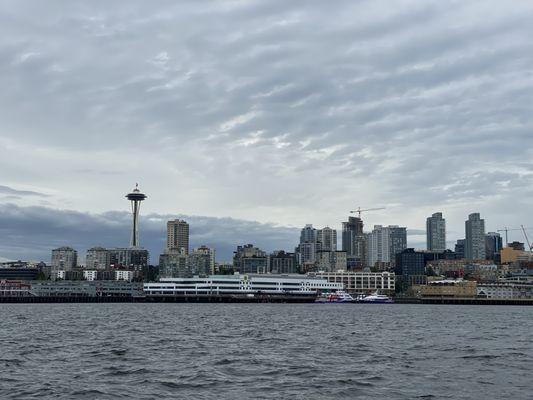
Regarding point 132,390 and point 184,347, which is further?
point 184,347

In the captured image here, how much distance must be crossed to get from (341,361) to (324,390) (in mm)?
12633

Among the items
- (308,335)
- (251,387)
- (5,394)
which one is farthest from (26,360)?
(308,335)

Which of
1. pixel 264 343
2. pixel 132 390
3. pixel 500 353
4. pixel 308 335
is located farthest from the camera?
pixel 308 335

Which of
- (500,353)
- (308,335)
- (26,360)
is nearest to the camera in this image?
(26,360)

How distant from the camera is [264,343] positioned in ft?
204

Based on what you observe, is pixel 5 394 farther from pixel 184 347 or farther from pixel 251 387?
pixel 184 347

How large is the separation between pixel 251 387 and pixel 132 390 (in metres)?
6.42

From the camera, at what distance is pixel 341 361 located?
1912 inches

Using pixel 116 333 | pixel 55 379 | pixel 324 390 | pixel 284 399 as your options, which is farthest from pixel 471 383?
pixel 116 333

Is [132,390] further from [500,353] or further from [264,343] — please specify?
[500,353]

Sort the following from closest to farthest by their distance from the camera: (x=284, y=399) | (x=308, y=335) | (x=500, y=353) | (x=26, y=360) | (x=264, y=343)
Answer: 1. (x=284, y=399)
2. (x=26, y=360)
3. (x=500, y=353)
4. (x=264, y=343)
5. (x=308, y=335)

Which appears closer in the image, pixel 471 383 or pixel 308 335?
pixel 471 383

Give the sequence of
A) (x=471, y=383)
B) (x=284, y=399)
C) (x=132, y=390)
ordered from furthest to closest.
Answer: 1. (x=471, y=383)
2. (x=132, y=390)
3. (x=284, y=399)

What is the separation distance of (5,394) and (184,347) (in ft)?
80.9
